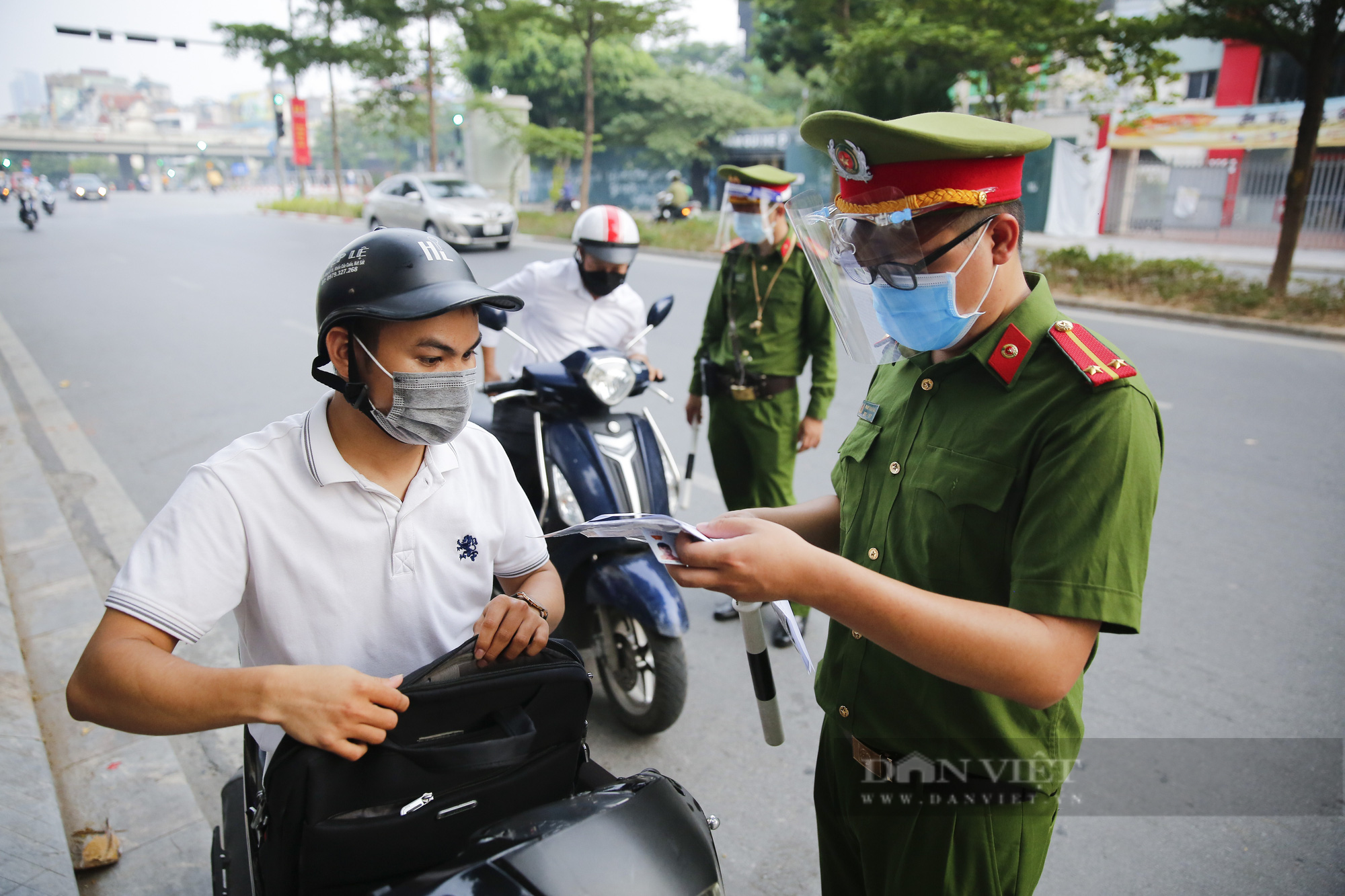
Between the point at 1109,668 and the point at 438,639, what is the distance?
2.90 meters

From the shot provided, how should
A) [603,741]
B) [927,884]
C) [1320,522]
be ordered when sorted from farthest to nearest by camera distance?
[1320,522], [603,741], [927,884]

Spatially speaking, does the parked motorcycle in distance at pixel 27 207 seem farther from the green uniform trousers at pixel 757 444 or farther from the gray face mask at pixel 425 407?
the gray face mask at pixel 425 407

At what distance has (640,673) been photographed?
3111mm

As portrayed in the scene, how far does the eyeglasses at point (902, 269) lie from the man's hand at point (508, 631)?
0.80 m

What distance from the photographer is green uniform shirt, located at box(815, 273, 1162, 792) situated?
115cm

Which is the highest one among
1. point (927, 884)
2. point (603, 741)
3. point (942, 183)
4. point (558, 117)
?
point (558, 117)

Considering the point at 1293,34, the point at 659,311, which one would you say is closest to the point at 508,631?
the point at 659,311

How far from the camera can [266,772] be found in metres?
1.33

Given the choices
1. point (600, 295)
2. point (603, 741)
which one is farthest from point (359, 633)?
point (600, 295)

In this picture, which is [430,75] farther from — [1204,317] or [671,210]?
[1204,317]

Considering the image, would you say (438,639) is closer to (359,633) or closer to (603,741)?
(359,633)

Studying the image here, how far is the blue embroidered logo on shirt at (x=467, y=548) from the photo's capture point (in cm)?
167

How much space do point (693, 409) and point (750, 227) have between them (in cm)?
91

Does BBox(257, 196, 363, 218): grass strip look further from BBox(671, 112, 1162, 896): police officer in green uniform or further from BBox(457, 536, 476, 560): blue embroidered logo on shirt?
BBox(671, 112, 1162, 896): police officer in green uniform
